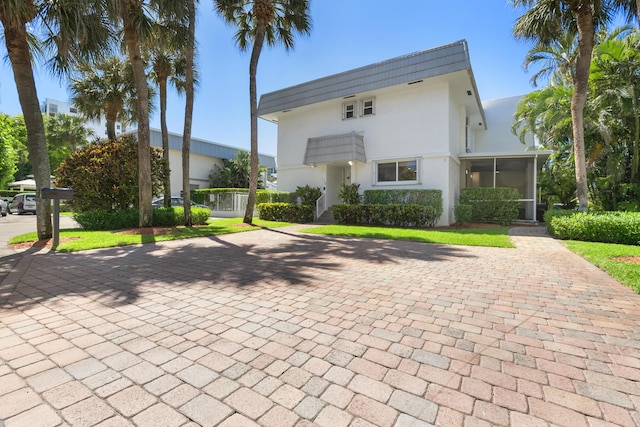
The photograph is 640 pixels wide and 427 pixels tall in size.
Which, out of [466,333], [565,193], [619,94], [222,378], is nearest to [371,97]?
[619,94]

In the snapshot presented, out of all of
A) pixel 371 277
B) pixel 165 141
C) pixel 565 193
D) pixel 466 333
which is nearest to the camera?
pixel 466 333

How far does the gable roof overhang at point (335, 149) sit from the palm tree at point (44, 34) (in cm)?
961

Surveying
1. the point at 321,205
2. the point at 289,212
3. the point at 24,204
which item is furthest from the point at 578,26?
the point at 24,204

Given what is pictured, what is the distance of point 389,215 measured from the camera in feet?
42.7

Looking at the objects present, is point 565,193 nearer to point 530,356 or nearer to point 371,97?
point 371,97

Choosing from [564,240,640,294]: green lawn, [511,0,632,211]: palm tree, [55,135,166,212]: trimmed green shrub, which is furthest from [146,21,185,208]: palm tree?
[564,240,640,294]: green lawn

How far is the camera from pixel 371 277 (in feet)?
16.5

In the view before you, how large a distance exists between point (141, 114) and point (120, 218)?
4.06 m

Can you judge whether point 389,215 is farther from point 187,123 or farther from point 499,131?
point 499,131

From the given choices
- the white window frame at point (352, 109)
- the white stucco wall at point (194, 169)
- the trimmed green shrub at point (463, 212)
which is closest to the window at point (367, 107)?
the white window frame at point (352, 109)

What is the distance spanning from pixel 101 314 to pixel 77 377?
135 cm

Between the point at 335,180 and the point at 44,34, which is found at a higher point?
the point at 44,34

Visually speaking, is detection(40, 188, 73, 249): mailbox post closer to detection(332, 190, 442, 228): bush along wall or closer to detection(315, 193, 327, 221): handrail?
detection(332, 190, 442, 228): bush along wall

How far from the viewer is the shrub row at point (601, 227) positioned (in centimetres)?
793
